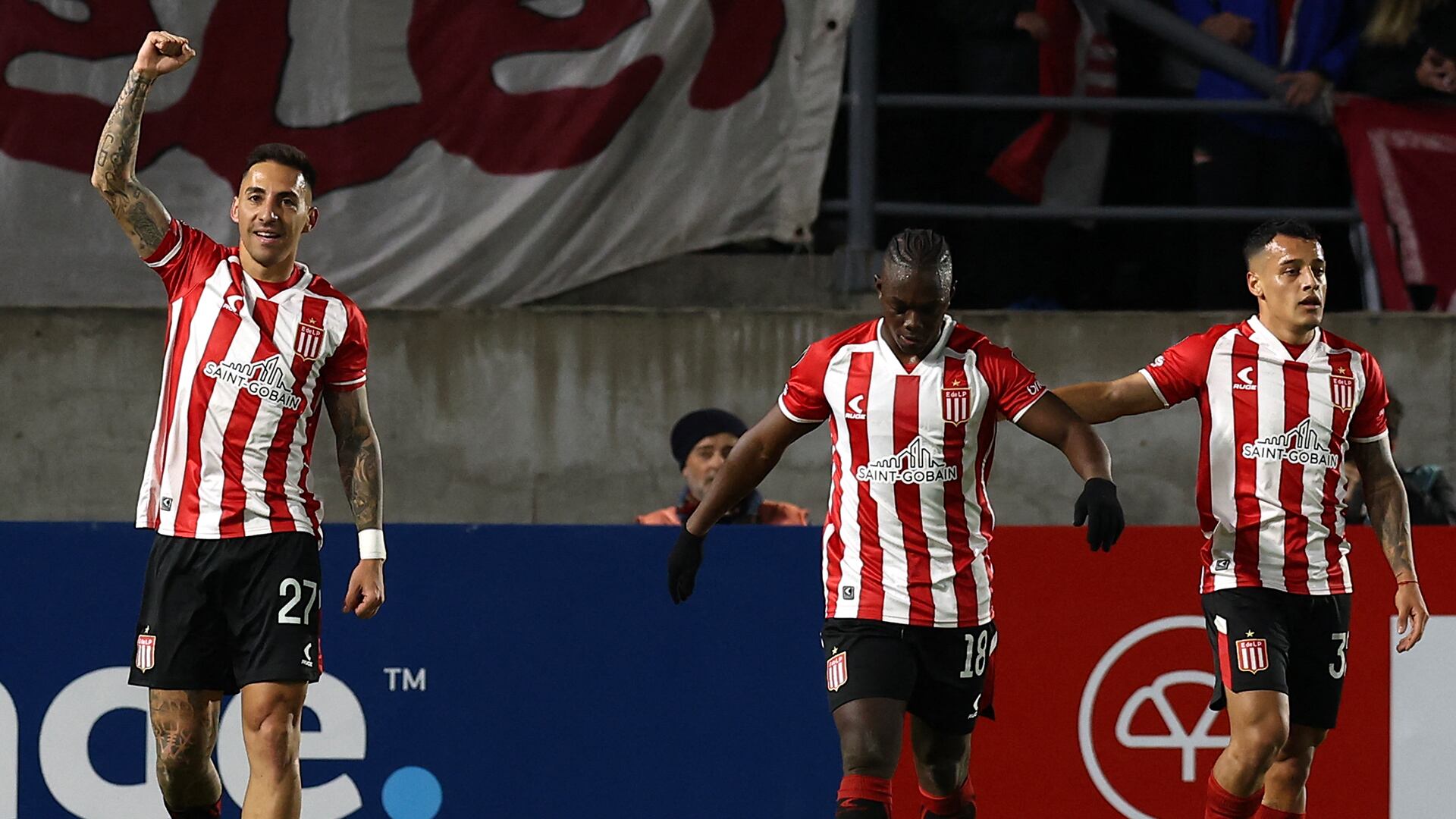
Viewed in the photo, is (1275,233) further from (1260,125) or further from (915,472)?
(1260,125)

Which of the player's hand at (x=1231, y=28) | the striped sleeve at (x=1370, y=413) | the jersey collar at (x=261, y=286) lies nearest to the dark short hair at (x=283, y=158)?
the jersey collar at (x=261, y=286)

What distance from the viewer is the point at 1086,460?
5297 millimetres

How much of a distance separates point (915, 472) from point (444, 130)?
3.99 meters

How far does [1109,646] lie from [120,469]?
175 inches

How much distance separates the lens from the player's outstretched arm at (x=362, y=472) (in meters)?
5.50

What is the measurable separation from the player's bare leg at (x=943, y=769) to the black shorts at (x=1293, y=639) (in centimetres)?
85

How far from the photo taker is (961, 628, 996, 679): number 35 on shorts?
547 cm

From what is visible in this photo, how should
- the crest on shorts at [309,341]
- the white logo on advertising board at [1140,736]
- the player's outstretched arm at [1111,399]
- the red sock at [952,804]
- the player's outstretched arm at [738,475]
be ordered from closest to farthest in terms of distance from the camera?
the crest on shorts at [309,341] < the player's outstretched arm at [738,475] < the red sock at [952,804] < the player's outstretched arm at [1111,399] < the white logo on advertising board at [1140,736]

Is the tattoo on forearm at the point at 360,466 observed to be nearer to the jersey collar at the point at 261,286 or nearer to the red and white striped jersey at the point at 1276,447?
the jersey collar at the point at 261,286

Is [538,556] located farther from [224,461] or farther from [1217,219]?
[1217,219]

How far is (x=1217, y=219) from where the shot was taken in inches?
344

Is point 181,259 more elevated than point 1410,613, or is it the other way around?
point 181,259

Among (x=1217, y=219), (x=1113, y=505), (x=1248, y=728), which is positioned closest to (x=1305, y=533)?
(x=1248, y=728)

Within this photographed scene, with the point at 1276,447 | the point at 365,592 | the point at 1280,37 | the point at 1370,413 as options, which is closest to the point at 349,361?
the point at 365,592
